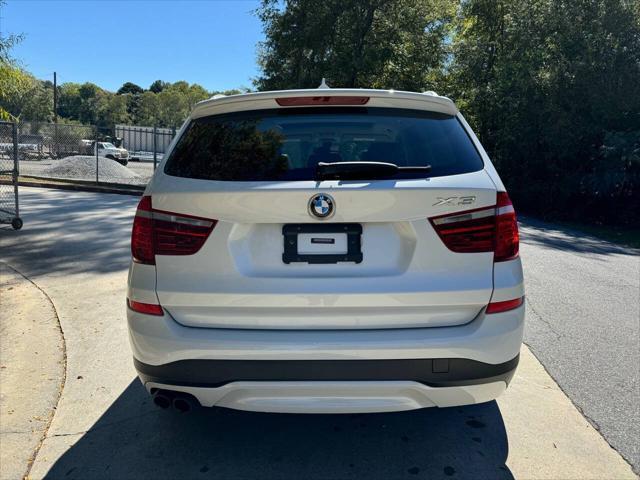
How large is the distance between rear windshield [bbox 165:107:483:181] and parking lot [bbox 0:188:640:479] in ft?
5.03

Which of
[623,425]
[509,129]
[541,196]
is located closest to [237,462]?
[623,425]

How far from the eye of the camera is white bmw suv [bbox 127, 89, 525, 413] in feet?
8.01

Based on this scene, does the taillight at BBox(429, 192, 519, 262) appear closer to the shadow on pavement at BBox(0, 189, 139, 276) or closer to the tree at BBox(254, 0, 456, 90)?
the shadow on pavement at BBox(0, 189, 139, 276)

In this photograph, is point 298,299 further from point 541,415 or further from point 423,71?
point 423,71

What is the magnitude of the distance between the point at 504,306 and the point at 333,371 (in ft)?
2.86

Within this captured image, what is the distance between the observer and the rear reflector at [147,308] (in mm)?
2582

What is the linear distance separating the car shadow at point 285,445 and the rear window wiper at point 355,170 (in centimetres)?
152

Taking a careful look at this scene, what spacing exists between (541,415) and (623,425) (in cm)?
48

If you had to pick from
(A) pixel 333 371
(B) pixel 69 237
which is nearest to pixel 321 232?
(A) pixel 333 371

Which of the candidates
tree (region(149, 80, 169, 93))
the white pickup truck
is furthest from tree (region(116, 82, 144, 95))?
the white pickup truck

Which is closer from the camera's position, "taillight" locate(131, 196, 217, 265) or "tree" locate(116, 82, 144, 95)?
"taillight" locate(131, 196, 217, 265)

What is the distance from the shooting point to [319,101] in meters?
2.81

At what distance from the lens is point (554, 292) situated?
6.55 meters

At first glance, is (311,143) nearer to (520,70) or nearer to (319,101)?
Answer: (319,101)
